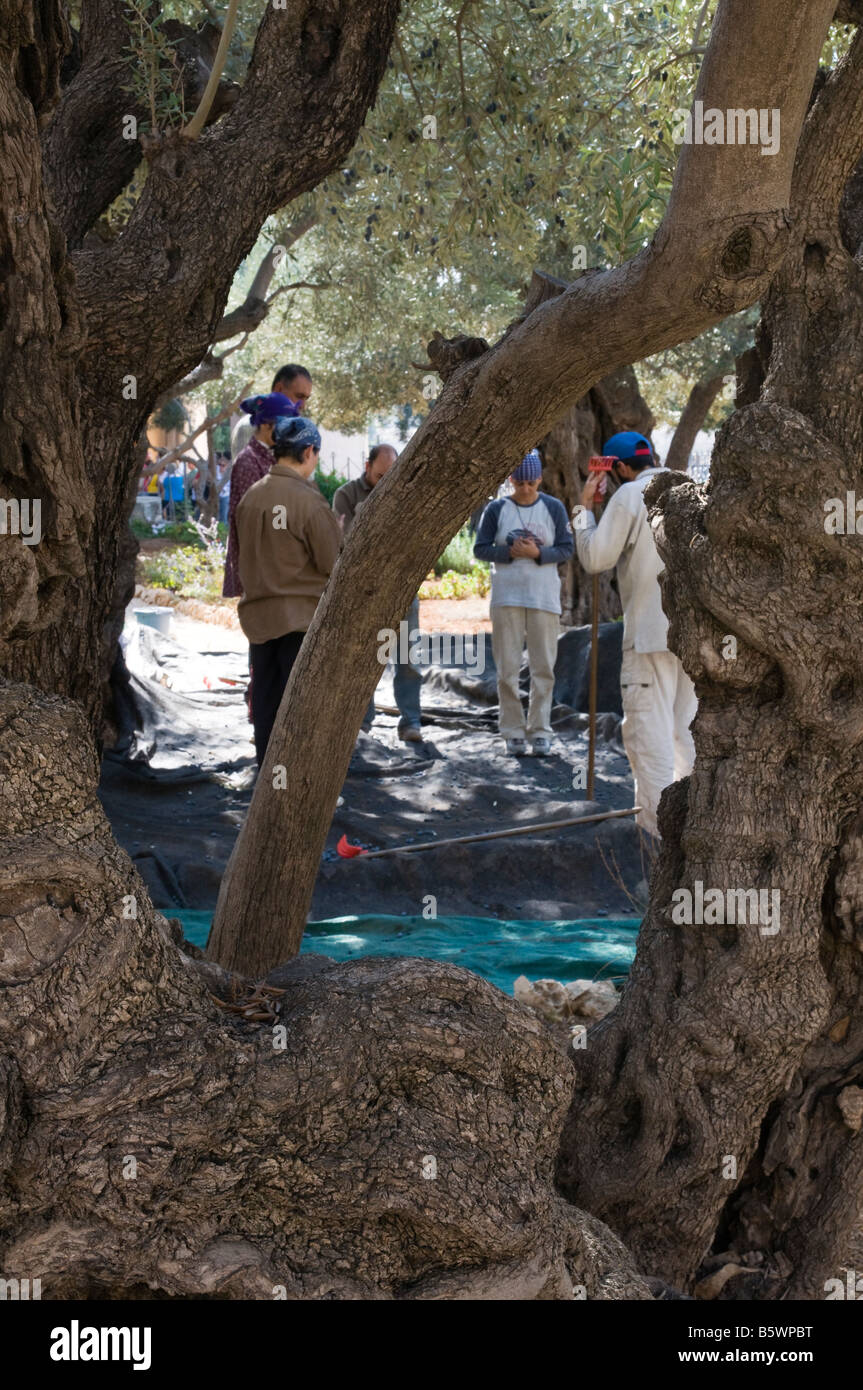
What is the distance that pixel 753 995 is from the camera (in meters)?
3.38

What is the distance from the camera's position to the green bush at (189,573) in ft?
66.5

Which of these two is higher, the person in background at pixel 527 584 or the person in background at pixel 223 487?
the person in background at pixel 223 487

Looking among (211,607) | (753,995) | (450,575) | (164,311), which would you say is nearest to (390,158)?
(164,311)

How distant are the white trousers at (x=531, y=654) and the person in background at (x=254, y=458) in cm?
272

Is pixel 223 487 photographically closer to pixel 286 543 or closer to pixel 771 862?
pixel 286 543

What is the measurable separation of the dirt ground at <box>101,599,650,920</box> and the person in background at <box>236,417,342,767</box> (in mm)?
978

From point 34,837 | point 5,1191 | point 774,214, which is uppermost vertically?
point 774,214

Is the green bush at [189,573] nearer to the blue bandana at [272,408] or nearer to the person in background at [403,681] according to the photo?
the person in background at [403,681]
